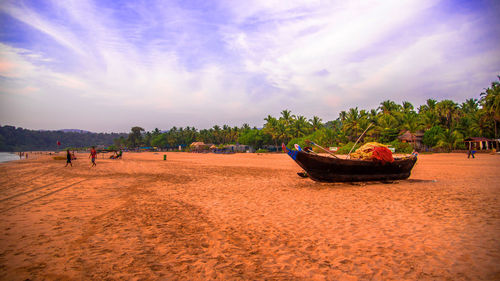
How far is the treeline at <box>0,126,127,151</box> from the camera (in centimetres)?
Answer: 12862

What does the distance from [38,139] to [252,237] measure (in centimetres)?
19054

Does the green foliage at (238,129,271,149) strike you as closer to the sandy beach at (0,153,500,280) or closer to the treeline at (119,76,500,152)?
the treeline at (119,76,500,152)

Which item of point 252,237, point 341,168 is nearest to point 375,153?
point 341,168

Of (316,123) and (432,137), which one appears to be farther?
(316,123)

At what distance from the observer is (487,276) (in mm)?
3041

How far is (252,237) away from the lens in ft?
15.2

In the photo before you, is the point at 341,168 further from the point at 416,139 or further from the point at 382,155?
the point at 416,139

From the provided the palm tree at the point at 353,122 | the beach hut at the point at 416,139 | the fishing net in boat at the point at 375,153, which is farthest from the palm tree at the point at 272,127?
the fishing net in boat at the point at 375,153

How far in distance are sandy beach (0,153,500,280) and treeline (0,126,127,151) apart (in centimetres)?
16318

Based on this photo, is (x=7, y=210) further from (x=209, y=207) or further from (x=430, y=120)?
(x=430, y=120)

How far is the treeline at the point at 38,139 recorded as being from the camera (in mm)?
128625

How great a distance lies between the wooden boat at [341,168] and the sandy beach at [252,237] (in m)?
2.38

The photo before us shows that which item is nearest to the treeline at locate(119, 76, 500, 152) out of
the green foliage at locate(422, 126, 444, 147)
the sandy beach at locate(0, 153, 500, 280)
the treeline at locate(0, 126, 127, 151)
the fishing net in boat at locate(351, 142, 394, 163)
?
the green foliage at locate(422, 126, 444, 147)

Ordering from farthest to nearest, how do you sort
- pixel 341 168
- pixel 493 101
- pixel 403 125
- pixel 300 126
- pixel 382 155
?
pixel 300 126, pixel 403 125, pixel 493 101, pixel 382 155, pixel 341 168
